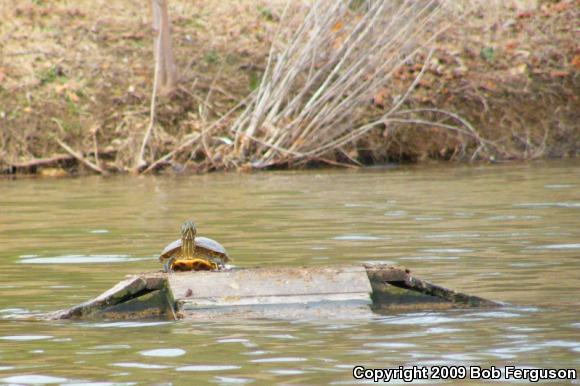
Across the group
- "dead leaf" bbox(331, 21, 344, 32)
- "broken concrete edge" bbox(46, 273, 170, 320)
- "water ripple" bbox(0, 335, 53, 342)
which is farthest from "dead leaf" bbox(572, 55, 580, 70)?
"water ripple" bbox(0, 335, 53, 342)

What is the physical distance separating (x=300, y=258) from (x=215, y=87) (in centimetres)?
1326

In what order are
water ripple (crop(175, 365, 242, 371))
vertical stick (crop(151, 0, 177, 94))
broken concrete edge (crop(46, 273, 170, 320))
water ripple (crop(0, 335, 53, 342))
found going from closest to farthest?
1. water ripple (crop(175, 365, 242, 371))
2. water ripple (crop(0, 335, 53, 342))
3. broken concrete edge (crop(46, 273, 170, 320))
4. vertical stick (crop(151, 0, 177, 94))

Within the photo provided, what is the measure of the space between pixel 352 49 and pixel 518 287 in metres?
12.9

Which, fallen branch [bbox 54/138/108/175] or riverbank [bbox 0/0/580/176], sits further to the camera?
riverbank [bbox 0/0/580/176]

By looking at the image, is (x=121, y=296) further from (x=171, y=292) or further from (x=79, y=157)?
(x=79, y=157)

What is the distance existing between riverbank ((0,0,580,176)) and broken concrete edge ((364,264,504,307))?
1347cm

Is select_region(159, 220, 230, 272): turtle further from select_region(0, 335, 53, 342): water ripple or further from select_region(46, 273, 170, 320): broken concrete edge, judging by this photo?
select_region(0, 335, 53, 342): water ripple

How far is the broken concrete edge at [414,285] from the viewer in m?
7.07

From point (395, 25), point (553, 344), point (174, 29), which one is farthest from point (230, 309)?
point (174, 29)

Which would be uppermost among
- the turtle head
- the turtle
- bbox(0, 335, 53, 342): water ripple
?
the turtle head

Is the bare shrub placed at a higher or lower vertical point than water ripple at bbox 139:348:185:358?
higher

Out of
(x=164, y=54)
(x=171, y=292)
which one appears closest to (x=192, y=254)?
(x=171, y=292)

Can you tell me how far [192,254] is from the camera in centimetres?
822

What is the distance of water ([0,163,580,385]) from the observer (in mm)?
5684
